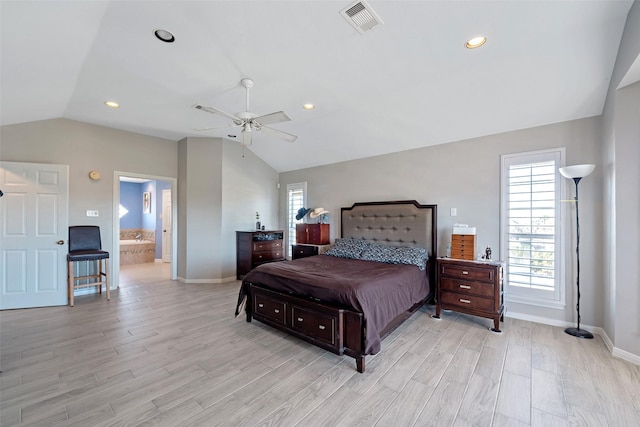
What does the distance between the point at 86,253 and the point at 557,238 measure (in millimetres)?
6667

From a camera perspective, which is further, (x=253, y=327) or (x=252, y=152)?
(x=252, y=152)

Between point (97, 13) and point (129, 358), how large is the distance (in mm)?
3077

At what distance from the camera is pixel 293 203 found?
6.40 m

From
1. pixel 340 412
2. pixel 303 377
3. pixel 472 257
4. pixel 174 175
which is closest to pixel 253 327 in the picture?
pixel 303 377

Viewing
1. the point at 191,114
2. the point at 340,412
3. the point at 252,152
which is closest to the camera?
the point at 340,412

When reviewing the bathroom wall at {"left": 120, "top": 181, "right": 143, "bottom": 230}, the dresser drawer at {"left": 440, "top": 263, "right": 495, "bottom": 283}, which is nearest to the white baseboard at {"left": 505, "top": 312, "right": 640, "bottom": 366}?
the dresser drawer at {"left": 440, "top": 263, "right": 495, "bottom": 283}

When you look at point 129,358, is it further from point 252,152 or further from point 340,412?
point 252,152

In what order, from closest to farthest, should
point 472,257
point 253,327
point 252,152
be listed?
point 253,327
point 472,257
point 252,152

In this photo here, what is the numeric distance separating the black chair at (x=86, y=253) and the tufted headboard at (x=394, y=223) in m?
4.12

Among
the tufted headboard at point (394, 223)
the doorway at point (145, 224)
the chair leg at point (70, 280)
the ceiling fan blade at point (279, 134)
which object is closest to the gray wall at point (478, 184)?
the tufted headboard at point (394, 223)

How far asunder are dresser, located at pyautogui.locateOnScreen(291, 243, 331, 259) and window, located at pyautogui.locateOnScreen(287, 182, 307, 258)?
794 millimetres

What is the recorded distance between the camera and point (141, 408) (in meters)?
1.91

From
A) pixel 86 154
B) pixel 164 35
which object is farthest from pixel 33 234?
pixel 164 35

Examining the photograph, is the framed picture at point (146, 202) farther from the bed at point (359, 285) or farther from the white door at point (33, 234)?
the bed at point (359, 285)
